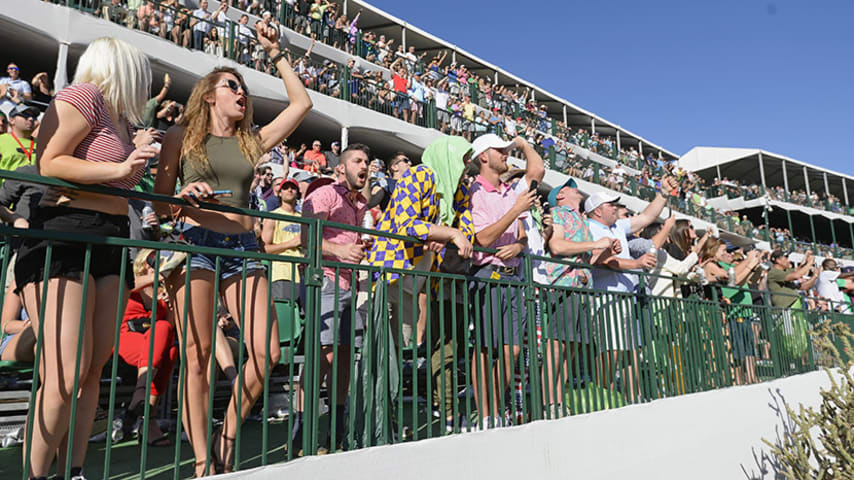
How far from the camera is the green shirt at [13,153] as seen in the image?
509 cm

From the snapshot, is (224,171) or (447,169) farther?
(447,169)

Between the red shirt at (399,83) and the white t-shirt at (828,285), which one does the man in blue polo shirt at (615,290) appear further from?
the red shirt at (399,83)

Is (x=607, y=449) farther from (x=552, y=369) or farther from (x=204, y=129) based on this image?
(x=204, y=129)

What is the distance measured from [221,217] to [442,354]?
143cm

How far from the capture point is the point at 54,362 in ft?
7.14

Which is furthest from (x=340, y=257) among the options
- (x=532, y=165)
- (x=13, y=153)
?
(x=13, y=153)

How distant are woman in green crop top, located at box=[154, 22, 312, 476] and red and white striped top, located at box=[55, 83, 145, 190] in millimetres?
307

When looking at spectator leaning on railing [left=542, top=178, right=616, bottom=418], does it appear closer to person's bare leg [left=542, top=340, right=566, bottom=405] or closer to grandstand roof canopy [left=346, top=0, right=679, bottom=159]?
person's bare leg [left=542, top=340, right=566, bottom=405]

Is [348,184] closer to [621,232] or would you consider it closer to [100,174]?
[100,174]

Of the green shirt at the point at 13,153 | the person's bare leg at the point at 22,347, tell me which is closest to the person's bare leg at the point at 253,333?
the person's bare leg at the point at 22,347

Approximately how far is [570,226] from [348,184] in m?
2.01

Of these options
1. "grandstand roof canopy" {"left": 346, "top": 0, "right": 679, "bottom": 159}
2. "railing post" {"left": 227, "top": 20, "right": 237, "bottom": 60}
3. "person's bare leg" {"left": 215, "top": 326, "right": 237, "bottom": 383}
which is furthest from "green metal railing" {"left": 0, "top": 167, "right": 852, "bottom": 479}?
"grandstand roof canopy" {"left": 346, "top": 0, "right": 679, "bottom": 159}

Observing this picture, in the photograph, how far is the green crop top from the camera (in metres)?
2.88

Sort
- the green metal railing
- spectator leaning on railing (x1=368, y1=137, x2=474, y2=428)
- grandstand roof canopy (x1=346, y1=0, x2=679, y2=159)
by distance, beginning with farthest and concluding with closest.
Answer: grandstand roof canopy (x1=346, y1=0, x2=679, y2=159) < spectator leaning on railing (x1=368, y1=137, x2=474, y2=428) < the green metal railing
